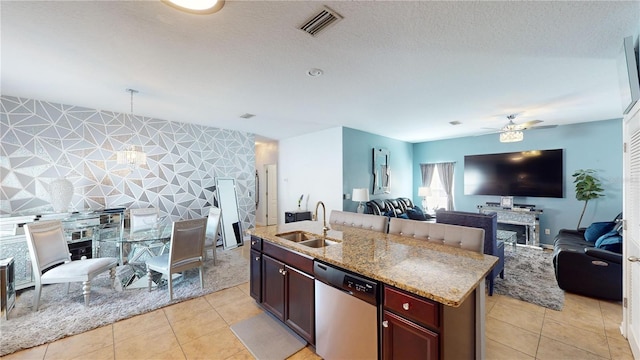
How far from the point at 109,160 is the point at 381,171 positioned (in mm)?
5804

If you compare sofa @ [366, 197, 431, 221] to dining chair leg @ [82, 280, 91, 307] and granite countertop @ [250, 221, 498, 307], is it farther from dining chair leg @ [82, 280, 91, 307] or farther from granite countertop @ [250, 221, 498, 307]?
dining chair leg @ [82, 280, 91, 307]

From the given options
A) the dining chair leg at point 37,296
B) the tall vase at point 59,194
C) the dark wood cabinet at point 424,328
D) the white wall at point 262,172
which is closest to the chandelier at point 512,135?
the dark wood cabinet at point 424,328

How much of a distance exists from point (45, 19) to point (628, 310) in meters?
5.51

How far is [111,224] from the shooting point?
4.07 metres

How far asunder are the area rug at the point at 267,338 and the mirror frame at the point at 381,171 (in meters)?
4.36

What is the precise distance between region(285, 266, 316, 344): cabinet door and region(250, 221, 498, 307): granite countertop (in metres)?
0.26

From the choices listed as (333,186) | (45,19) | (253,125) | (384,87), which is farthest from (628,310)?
(253,125)

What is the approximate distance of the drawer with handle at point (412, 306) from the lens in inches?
50.7

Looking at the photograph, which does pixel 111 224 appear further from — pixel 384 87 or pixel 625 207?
pixel 625 207

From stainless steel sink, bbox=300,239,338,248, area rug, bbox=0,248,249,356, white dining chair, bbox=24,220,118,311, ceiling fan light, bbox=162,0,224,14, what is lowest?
area rug, bbox=0,248,249,356

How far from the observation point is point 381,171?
21.1ft

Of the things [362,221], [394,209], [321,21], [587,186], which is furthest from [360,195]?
[587,186]

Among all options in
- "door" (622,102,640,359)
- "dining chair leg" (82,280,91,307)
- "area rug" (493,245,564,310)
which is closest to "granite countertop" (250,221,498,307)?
"door" (622,102,640,359)

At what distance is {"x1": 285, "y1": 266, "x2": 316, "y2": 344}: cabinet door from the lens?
2.04 metres
